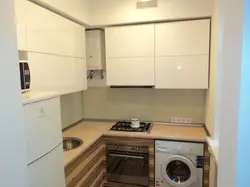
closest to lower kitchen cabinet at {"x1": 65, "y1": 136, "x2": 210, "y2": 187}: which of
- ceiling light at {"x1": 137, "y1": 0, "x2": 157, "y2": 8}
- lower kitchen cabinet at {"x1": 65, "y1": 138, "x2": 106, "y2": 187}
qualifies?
lower kitchen cabinet at {"x1": 65, "y1": 138, "x2": 106, "y2": 187}

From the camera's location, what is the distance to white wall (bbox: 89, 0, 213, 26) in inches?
93.6

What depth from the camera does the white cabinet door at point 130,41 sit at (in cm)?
258

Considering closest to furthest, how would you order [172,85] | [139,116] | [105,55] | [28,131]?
[28,131] → [172,85] → [105,55] → [139,116]

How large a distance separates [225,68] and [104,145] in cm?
196

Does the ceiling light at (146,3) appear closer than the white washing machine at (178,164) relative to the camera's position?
No

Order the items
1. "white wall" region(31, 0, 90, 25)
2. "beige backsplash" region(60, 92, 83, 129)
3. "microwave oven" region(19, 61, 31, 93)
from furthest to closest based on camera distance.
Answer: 1. "beige backsplash" region(60, 92, 83, 129)
2. "white wall" region(31, 0, 90, 25)
3. "microwave oven" region(19, 61, 31, 93)

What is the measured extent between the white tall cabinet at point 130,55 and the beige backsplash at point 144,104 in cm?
40

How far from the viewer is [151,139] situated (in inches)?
97.4

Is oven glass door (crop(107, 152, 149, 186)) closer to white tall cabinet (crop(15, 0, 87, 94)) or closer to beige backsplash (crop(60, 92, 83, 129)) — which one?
beige backsplash (crop(60, 92, 83, 129))

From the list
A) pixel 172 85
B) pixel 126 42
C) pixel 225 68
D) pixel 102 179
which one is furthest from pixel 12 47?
pixel 102 179

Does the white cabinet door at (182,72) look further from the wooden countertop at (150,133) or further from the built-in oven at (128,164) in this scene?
the built-in oven at (128,164)

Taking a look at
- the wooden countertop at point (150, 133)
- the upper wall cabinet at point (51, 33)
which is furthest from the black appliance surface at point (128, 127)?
the upper wall cabinet at point (51, 33)

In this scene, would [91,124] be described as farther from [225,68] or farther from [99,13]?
[225,68]

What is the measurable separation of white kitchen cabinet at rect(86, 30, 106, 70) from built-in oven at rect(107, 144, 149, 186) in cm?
114
